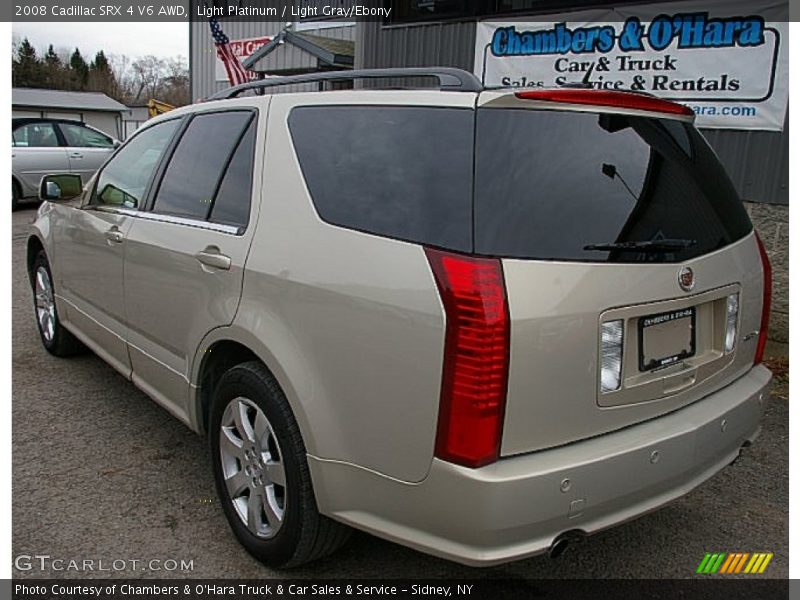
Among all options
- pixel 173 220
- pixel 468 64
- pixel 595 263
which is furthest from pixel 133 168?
pixel 468 64

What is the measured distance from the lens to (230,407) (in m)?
2.83

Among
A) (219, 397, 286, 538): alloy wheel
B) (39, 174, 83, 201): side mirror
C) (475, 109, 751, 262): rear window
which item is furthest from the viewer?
(39, 174, 83, 201): side mirror

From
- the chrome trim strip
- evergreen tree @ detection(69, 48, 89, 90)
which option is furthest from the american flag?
evergreen tree @ detection(69, 48, 89, 90)

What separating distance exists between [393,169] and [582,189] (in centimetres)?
61

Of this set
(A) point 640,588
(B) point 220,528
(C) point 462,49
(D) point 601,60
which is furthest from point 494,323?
(C) point 462,49

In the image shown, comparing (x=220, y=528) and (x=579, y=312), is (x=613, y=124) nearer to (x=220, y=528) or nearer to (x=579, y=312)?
(x=579, y=312)

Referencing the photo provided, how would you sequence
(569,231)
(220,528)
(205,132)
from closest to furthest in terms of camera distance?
(569,231) < (220,528) < (205,132)

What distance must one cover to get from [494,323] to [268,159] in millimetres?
1251

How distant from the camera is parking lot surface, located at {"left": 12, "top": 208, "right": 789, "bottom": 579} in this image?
2.81m

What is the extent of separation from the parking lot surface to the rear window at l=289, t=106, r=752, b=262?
815 mm

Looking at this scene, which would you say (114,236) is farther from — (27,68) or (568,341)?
(27,68)

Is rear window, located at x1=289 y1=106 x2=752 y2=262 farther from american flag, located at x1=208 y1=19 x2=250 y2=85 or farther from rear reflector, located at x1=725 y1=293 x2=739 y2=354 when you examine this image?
american flag, located at x1=208 y1=19 x2=250 y2=85

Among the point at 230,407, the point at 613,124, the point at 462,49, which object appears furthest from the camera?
the point at 462,49

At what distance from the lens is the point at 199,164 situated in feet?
10.7
